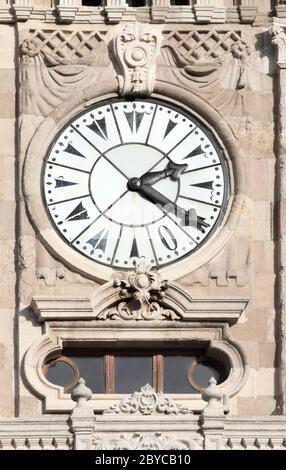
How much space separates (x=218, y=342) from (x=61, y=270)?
2.13m

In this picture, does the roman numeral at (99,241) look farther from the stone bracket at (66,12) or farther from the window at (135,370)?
the stone bracket at (66,12)

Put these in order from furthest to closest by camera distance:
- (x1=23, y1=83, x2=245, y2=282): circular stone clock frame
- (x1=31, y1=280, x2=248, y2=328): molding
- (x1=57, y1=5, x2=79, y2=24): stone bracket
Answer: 1. (x1=57, y1=5, x2=79, y2=24): stone bracket
2. (x1=23, y1=83, x2=245, y2=282): circular stone clock frame
3. (x1=31, y1=280, x2=248, y2=328): molding

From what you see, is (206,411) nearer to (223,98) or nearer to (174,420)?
(174,420)

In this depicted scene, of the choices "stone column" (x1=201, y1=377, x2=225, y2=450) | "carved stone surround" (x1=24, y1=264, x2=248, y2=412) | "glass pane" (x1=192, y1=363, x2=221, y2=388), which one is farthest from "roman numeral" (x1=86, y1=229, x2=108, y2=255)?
"stone column" (x1=201, y1=377, x2=225, y2=450)

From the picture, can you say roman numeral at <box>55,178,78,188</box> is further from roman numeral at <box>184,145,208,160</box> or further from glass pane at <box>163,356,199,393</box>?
glass pane at <box>163,356,199,393</box>

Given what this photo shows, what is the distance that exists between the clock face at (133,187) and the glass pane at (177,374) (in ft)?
3.90

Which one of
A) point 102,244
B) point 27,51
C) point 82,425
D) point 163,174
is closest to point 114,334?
point 102,244

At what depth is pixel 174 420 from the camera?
76.4 meters

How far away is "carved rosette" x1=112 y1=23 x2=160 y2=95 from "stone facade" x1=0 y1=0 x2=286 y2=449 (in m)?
0.02

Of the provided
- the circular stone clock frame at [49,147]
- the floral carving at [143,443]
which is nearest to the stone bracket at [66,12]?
the circular stone clock frame at [49,147]

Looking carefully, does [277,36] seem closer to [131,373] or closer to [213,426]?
[131,373]

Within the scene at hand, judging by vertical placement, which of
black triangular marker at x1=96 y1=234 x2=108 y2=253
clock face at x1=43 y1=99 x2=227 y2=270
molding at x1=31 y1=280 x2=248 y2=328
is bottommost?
molding at x1=31 y1=280 x2=248 y2=328

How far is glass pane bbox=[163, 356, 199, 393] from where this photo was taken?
7919 centimetres

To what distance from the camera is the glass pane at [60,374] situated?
79125 millimetres
